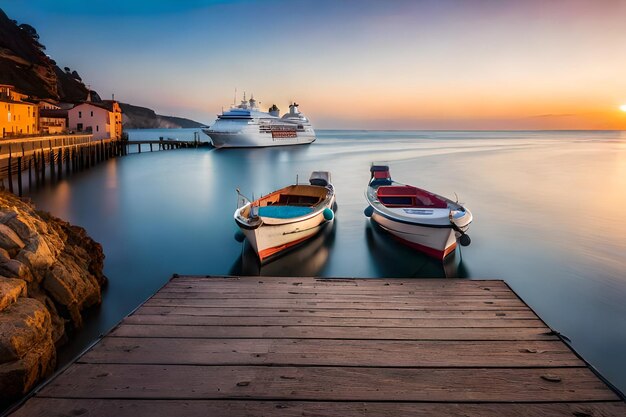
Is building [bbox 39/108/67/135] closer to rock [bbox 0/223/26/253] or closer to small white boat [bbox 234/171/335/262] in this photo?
small white boat [bbox 234/171/335/262]

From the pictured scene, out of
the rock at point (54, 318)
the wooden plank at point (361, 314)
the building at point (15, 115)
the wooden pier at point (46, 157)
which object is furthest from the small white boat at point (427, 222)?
the building at point (15, 115)

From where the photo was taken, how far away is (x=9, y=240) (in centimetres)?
595

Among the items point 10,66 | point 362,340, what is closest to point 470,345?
point 362,340

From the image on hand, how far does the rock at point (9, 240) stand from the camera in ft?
19.2

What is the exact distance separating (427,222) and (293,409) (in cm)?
737

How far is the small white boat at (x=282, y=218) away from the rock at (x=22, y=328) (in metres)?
4.55

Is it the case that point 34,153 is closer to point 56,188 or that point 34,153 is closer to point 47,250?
point 56,188

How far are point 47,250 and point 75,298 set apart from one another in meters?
0.87

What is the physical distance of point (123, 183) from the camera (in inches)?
1050

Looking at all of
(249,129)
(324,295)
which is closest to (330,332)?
(324,295)

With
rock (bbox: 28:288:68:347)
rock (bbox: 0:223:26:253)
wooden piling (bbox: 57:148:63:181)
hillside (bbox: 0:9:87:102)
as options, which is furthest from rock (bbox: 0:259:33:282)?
hillside (bbox: 0:9:87:102)

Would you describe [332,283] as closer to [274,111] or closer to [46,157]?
[46,157]

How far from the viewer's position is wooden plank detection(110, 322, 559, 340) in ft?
13.1

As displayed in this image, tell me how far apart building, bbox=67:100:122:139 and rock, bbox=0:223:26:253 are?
41.5 m
